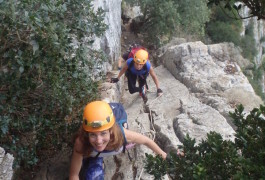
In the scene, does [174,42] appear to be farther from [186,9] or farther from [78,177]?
[78,177]

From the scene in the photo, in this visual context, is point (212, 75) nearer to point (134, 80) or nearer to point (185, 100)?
point (185, 100)

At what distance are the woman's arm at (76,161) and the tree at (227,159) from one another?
1388mm

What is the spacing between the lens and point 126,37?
14539mm

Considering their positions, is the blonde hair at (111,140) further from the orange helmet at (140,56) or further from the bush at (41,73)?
the orange helmet at (140,56)

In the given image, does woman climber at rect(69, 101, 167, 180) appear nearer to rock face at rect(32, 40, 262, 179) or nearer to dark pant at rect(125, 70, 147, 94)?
rock face at rect(32, 40, 262, 179)

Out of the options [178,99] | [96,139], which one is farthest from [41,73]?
[178,99]

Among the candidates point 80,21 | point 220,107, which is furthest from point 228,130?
point 80,21

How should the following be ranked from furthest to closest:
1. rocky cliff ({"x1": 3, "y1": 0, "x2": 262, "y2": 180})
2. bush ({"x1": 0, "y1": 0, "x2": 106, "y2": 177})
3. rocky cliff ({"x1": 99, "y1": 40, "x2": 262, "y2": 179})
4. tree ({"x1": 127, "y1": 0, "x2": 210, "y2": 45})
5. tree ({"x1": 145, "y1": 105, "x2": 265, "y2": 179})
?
tree ({"x1": 127, "y1": 0, "x2": 210, "y2": 45}) < rocky cliff ({"x1": 99, "y1": 40, "x2": 262, "y2": 179}) < rocky cliff ({"x1": 3, "y1": 0, "x2": 262, "y2": 180}) < bush ({"x1": 0, "y1": 0, "x2": 106, "y2": 177}) < tree ({"x1": 145, "y1": 105, "x2": 265, "y2": 179})

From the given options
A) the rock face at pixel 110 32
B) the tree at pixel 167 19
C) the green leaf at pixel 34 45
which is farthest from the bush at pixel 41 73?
the tree at pixel 167 19

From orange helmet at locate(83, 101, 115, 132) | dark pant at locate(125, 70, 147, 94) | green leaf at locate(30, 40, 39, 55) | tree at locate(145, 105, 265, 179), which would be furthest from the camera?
dark pant at locate(125, 70, 147, 94)

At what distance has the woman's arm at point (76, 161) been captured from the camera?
4012mm

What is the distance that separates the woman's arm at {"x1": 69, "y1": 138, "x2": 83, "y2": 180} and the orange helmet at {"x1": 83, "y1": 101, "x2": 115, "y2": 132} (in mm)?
278

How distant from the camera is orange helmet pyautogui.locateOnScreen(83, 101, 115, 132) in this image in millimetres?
3818

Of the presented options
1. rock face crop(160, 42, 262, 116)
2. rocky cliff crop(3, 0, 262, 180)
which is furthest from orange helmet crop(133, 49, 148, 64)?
rock face crop(160, 42, 262, 116)
